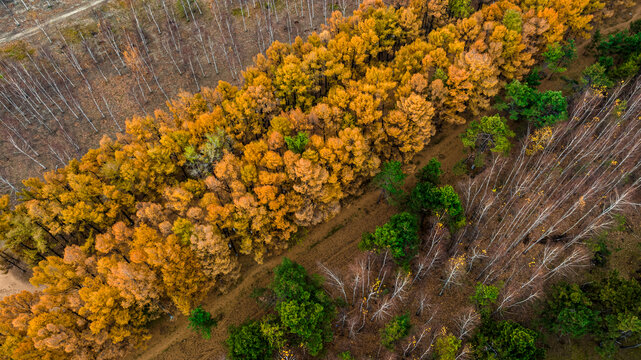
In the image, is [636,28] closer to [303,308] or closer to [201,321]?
[303,308]

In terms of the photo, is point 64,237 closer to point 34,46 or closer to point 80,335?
point 80,335

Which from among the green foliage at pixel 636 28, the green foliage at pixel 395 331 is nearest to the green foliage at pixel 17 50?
the green foliage at pixel 395 331

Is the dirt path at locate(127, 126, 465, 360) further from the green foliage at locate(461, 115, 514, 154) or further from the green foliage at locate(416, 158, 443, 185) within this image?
the green foliage at locate(416, 158, 443, 185)

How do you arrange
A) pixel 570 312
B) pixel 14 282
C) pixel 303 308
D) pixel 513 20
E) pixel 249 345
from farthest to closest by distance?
pixel 513 20 → pixel 14 282 → pixel 249 345 → pixel 303 308 → pixel 570 312

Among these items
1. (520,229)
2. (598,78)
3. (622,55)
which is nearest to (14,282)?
(520,229)

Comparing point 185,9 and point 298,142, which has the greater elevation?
point 185,9

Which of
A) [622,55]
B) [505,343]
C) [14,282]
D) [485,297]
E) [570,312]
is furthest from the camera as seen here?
[622,55]

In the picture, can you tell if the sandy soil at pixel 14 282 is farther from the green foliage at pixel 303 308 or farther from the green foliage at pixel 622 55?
the green foliage at pixel 622 55
